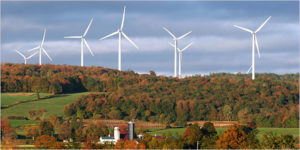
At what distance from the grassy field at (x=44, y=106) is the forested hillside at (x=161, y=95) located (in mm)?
2994

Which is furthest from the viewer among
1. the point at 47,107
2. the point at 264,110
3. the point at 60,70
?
the point at 60,70

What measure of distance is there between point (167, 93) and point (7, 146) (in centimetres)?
8297

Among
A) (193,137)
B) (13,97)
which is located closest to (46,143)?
(193,137)

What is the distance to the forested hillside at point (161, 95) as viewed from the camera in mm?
136250

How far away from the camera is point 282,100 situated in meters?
151

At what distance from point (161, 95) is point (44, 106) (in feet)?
129

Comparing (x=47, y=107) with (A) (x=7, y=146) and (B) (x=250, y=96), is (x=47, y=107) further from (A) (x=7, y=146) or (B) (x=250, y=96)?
(B) (x=250, y=96)

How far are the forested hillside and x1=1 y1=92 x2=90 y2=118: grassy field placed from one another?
9.82 feet

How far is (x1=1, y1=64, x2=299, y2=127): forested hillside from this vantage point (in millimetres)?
136250

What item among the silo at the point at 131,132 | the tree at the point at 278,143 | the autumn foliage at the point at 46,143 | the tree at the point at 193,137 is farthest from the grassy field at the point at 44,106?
the tree at the point at 278,143

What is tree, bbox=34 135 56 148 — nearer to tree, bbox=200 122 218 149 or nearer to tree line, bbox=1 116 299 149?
tree line, bbox=1 116 299 149

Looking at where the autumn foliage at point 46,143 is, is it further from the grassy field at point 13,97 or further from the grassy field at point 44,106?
the grassy field at point 13,97

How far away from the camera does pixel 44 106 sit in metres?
131

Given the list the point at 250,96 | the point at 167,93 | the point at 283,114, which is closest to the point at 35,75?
the point at 167,93
